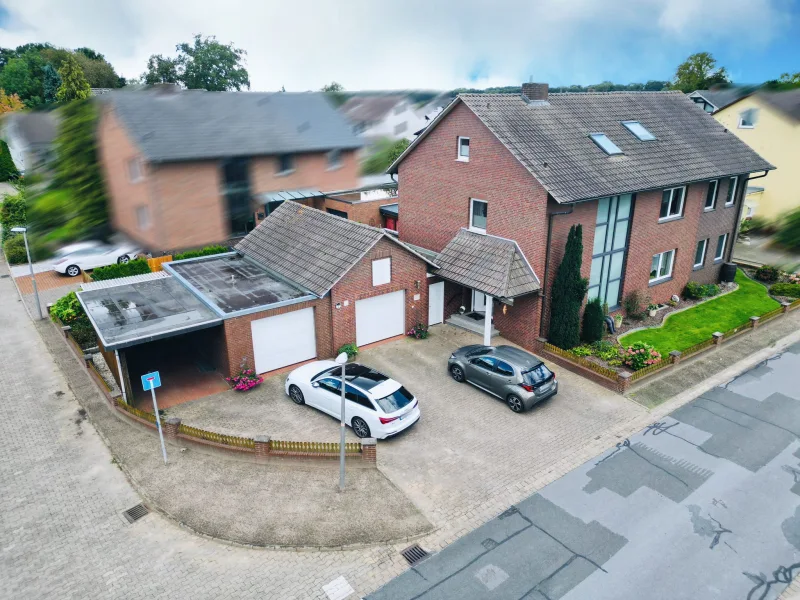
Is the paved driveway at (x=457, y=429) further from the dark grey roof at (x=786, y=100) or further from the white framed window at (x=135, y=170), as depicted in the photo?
the dark grey roof at (x=786, y=100)

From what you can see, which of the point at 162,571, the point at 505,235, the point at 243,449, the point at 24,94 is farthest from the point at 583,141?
the point at 24,94

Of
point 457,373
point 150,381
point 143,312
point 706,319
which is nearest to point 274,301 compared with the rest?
point 143,312

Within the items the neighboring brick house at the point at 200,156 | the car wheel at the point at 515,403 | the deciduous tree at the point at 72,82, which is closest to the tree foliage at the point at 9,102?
the deciduous tree at the point at 72,82

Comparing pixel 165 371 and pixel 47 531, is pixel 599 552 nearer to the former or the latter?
pixel 47 531

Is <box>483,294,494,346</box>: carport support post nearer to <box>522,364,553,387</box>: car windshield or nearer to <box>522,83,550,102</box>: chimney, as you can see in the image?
<box>522,364,553,387</box>: car windshield

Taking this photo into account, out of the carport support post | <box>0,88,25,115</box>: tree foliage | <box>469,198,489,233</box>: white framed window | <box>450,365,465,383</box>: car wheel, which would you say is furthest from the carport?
<box>0,88,25,115</box>: tree foliage

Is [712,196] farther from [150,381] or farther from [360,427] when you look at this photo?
[150,381]

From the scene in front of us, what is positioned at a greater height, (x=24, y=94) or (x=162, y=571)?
(x=24, y=94)
